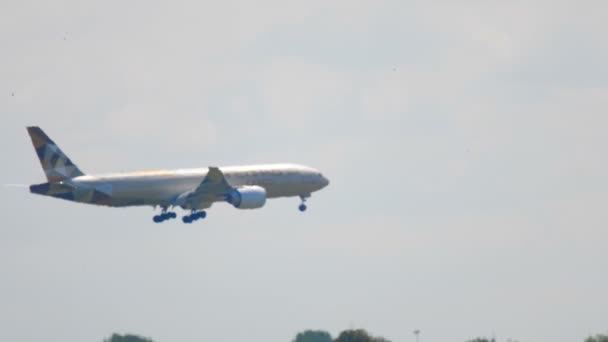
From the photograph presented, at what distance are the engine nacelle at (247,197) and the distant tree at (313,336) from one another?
1904 cm

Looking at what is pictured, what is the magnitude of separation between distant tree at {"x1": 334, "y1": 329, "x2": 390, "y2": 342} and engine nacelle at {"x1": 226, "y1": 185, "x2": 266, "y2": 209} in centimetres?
1803

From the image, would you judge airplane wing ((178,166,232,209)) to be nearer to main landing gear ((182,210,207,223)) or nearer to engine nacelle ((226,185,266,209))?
main landing gear ((182,210,207,223))

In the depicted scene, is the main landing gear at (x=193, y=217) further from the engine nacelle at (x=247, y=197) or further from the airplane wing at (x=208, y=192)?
the engine nacelle at (x=247, y=197)

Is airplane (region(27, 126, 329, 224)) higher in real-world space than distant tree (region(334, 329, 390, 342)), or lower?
higher

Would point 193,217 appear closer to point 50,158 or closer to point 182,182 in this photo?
point 182,182

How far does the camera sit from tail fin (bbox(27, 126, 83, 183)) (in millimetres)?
156625

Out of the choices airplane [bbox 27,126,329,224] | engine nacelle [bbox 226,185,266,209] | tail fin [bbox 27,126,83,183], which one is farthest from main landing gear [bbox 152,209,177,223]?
tail fin [bbox 27,126,83,183]

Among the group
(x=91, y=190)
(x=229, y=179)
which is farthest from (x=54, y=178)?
(x=229, y=179)

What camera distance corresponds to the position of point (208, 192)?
163250 millimetres

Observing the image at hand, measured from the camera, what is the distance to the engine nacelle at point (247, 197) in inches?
6403

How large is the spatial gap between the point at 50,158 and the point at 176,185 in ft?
34.3

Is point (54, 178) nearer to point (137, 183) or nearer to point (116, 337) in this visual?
point (137, 183)

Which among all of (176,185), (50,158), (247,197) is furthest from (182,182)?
(50,158)

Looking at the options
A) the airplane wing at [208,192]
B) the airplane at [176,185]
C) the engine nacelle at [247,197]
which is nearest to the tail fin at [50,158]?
the airplane at [176,185]
